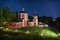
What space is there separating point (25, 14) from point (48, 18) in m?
5.90

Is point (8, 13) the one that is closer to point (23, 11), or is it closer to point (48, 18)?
point (23, 11)

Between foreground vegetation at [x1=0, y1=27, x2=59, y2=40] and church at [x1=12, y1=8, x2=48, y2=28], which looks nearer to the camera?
foreground vegetation at [x1=0, y1=27, x2=59, y2=40]

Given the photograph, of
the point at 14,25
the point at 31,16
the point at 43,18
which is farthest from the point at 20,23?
the point at 43,18

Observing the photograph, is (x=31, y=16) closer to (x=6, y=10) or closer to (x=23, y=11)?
(x=23, y=11)

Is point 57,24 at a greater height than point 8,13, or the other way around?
point 8,13

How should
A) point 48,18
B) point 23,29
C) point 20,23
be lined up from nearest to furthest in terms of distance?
point 23,29 → point 20,23 → point 48,18

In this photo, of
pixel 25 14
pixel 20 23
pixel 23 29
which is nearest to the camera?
pixel 23 29

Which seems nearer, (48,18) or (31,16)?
(31,16)

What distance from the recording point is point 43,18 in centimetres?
3366

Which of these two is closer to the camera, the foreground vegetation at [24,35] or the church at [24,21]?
the foreground vegetation at [24,35]

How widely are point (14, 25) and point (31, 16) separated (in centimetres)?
527

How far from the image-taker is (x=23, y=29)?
2436 centimetres

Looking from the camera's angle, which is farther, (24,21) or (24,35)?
(24,21)

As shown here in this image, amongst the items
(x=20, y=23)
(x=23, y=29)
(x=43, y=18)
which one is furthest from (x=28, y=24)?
(x=43, y=18)
